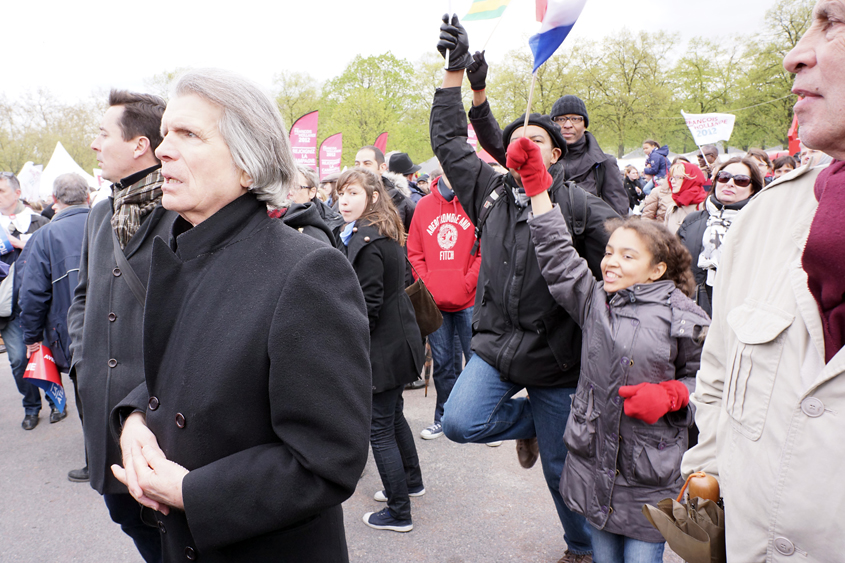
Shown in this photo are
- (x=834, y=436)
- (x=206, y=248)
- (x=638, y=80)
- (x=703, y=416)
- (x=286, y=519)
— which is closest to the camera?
(x=834, y=436)

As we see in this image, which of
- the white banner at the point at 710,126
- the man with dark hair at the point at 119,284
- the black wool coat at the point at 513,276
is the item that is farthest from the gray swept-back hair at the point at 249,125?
Result: the white banner at the point at 710,126

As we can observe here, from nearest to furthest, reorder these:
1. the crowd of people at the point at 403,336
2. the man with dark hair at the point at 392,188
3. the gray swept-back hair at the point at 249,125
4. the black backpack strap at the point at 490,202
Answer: the crowd of people at the point at 403,336 → the gray swept-back hair at the point at 249,125 → the black backpack strap at the point at 490,202 → the man with dark hair at the point at 392,188

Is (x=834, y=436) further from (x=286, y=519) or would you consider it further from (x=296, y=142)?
(x=296, y=142)

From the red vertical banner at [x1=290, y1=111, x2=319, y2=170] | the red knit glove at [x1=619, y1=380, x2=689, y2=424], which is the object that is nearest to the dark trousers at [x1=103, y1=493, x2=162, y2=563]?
the red knit glove at [x1=619, y1=380, x2=689, y2=424]

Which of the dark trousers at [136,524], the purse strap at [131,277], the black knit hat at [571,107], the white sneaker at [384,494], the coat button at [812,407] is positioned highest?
the black knit hat at [571,107]

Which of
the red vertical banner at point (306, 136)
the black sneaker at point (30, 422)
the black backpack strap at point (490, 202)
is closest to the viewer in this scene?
the black backpack strap at point (490, 202)

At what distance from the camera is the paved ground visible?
3191mm

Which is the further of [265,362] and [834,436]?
[265,362]

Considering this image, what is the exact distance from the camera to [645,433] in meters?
2.24

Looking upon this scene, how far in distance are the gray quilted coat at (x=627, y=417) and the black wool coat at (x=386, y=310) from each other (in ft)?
4.00

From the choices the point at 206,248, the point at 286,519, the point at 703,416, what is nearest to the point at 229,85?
the point at 206,248

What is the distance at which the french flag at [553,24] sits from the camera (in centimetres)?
222

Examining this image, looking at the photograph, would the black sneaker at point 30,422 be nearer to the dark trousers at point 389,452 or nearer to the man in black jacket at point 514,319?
the dark trousers at point 389,452

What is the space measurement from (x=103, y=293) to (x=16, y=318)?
13.0 feet
